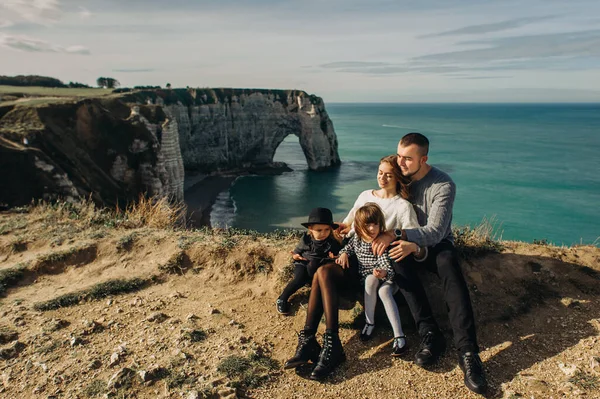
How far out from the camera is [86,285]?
7.50 meters

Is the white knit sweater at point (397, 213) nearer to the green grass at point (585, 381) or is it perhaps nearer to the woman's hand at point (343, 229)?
the woman's hand at point (343, 229)

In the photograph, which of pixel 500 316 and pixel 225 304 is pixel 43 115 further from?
pixel 500 316

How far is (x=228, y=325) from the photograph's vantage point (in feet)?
20.3

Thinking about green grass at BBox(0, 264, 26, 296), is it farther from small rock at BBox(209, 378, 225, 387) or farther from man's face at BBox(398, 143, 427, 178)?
man's face at BBox(398, 143, 427, 178)

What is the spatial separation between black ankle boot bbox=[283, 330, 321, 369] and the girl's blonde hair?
1.61 metres

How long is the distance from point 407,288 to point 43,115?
32311 millimetres

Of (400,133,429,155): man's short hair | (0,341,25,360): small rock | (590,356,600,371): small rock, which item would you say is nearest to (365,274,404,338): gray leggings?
(400,133,429,155): man's short hair

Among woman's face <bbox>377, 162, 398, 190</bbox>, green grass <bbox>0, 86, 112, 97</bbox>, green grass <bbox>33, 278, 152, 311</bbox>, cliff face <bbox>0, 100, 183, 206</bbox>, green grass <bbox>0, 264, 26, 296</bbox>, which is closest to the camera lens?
woman's face <bbox>377, 162, 398, 190</bbox>

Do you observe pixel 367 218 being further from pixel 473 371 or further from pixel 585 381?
pixel 585 381

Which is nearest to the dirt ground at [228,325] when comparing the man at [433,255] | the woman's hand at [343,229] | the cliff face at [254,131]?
the man at [433,255]

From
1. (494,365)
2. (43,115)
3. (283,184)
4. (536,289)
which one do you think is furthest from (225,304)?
(283,184)

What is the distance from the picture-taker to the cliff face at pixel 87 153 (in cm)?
2297

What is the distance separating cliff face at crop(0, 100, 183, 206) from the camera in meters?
23.0

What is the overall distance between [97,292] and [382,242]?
5.10 metres
